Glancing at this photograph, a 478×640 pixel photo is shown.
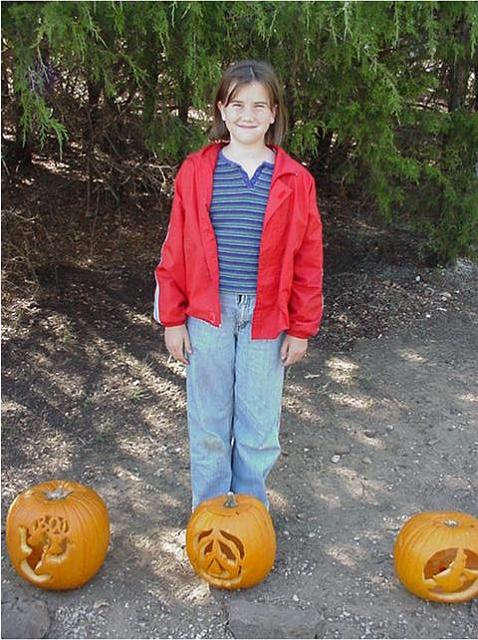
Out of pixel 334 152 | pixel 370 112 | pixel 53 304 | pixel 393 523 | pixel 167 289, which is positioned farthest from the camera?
pixel 334 152

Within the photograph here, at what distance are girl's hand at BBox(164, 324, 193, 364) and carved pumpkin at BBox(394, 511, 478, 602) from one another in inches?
44.2

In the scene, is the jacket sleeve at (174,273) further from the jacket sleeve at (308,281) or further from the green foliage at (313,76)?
the green foliage at (313,76)

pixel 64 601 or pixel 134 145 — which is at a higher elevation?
pixel 134 145

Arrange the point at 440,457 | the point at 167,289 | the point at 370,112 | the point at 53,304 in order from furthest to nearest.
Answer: the point at 53,304 → the point at 370,112 → the point at 440,457 → the point at 167,289

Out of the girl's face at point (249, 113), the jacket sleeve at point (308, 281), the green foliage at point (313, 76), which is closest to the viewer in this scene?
the girl's face at point (249, 113)

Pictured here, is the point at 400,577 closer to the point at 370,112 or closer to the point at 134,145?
the point at 370,112

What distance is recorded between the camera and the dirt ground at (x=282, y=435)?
3078 mm

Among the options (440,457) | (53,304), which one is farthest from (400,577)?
(53,304)

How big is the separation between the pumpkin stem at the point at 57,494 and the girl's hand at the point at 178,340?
27.3 inches

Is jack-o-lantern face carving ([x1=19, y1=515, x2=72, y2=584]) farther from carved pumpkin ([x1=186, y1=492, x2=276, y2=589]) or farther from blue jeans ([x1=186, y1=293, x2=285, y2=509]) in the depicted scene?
blue jeans ([x1=186, y1=293, x2=285, y2=509])

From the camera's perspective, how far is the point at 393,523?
3.58m

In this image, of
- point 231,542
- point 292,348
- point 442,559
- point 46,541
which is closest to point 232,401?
point 292,348

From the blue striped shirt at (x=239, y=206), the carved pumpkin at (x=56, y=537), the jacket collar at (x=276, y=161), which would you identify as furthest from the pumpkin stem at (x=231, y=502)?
the jacket collar at (x=276, y=161)

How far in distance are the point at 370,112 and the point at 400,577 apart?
2.78 m
